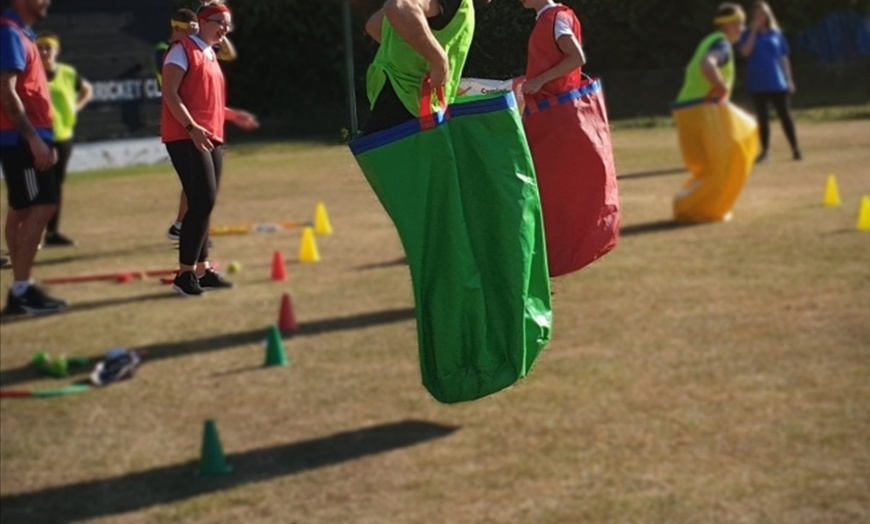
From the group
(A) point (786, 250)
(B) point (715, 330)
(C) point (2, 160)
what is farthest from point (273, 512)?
(C) point (2, 160)

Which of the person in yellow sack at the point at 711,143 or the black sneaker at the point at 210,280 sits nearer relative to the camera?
the black sneaker at the point at 210,280

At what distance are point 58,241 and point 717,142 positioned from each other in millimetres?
16788

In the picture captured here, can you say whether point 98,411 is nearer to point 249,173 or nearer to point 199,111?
point 249,173

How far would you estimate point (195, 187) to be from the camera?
392 centimetres

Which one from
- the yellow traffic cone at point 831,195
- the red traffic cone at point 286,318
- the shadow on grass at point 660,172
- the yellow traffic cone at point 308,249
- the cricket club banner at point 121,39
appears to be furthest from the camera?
the shadow on grass at point 660,172

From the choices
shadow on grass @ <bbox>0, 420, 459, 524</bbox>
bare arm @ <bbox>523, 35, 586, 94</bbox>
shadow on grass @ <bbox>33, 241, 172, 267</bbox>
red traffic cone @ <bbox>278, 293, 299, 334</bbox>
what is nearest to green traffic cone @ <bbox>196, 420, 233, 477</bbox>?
shadow on grass @ <bbox>0, 420, 459, 524</bbox>

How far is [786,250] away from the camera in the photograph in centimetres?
4588

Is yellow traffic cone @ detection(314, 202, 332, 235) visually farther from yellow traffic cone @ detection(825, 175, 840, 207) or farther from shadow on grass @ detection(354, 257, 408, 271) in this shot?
yellow traffic cone @ detection(825, 175, 840, 207)

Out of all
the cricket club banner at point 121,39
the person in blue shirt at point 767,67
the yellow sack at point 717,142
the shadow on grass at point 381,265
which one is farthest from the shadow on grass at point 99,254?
the cricket club banner at point 121,39

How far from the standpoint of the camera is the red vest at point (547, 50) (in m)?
4.13

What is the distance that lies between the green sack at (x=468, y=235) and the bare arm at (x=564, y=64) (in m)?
0.24

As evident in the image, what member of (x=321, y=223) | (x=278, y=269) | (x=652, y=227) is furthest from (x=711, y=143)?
(x=321, y=223)

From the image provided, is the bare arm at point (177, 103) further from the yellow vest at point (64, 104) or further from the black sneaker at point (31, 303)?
the yellow vest at point (64, 104)

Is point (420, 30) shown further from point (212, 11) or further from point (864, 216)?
point (864, 216)
